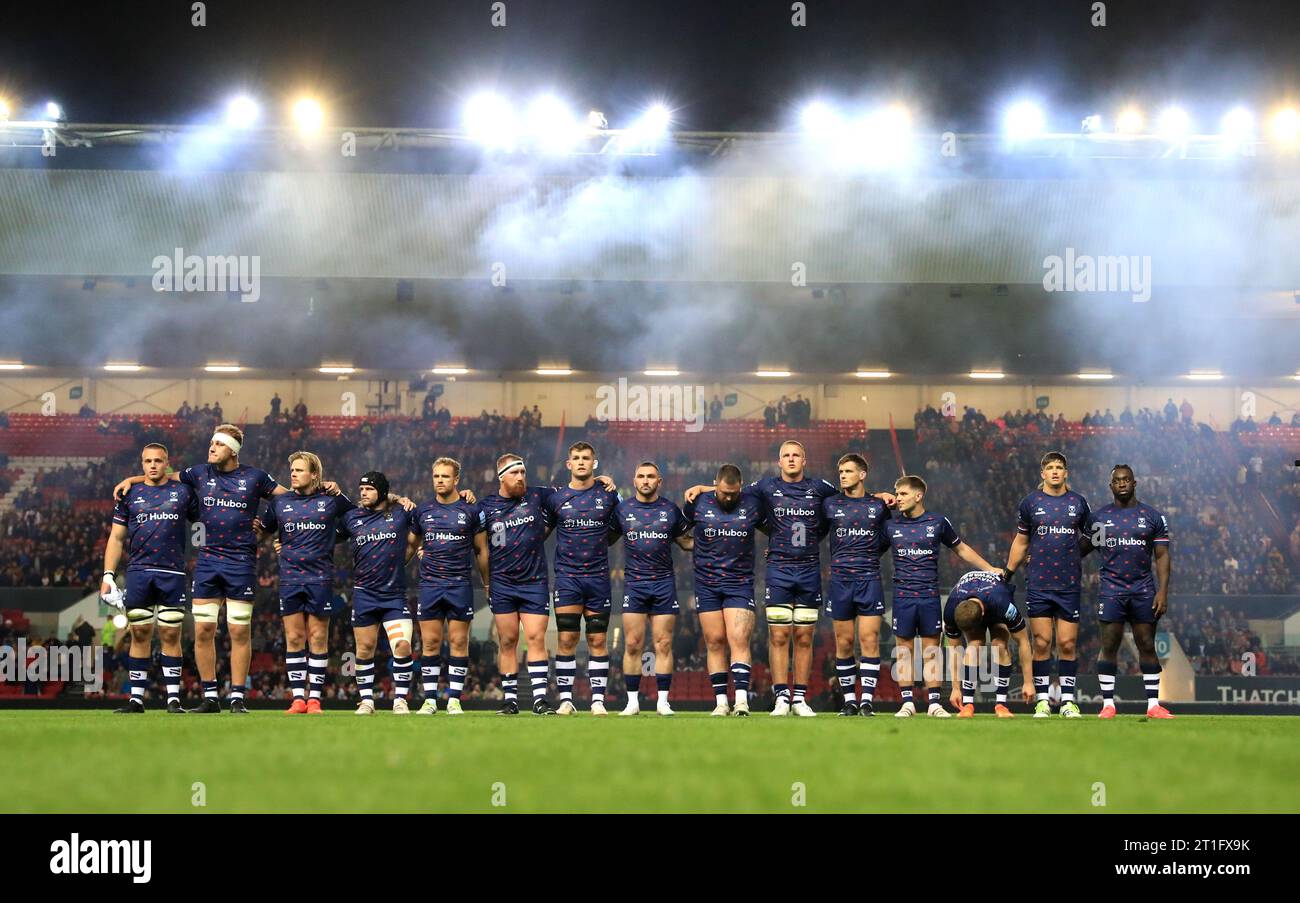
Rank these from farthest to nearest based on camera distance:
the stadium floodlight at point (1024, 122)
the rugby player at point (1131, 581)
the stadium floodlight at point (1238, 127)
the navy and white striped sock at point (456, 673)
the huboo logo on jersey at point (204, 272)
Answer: the huboo logo on jersey at point (204, 272), the stadium floodlight at point (1238, 127), the stadium floodlight at point (1024, 122), the rugby player at point (1131, 581), the navy and white striped sock at point (456, 673)

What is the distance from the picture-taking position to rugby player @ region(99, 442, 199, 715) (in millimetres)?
13383

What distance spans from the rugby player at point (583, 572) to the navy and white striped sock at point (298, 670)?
2928 mm

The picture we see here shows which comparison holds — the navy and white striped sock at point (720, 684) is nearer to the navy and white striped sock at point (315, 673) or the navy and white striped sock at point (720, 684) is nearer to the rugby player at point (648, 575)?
the rugby player at point (648, 575)

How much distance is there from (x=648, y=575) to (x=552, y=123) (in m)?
17.0

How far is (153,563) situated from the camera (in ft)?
44.0

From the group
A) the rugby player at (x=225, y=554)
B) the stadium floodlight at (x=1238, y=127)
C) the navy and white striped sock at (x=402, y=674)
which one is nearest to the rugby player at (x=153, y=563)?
the rugby player at (x=225, y=554)

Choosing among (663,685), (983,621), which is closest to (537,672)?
(663,685)

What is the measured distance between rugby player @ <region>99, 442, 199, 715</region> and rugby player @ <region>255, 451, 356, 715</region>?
0.96 meters

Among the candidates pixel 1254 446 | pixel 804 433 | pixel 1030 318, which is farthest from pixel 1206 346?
pixel 804 433

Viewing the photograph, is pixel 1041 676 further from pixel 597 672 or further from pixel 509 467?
pixel 509 467

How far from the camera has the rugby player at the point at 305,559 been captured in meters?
14.2

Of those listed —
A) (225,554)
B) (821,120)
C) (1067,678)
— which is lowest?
(1067,678)

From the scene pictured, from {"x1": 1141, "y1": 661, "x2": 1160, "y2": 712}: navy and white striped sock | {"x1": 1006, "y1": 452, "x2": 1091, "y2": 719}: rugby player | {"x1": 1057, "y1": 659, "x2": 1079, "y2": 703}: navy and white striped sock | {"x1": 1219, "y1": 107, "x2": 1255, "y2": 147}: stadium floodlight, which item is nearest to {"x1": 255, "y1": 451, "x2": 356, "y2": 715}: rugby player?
{"x1": 1006, "y1": 452, "x2": 1091, "y2": 719}: rugby player
